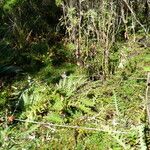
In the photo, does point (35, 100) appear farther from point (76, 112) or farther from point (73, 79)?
point (73, 79)

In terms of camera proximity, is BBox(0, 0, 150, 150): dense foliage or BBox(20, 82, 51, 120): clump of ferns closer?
BBox(0, 0, 150, 150): dense foliage

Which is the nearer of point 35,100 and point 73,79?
point 35,100

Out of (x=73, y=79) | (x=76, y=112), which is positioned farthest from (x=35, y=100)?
(x=73, y=79)

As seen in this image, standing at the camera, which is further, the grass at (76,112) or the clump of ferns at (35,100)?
the clump of ferns at (35,100)

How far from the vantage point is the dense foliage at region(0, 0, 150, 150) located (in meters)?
3.24

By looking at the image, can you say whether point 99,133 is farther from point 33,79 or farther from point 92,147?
point 33,79

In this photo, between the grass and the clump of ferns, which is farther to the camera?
the clump of ferns

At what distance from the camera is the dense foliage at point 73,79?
3.24 meters

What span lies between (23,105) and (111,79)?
0.95 meters

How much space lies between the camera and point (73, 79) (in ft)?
13.3

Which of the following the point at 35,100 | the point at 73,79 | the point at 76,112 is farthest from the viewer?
the point at 73,79

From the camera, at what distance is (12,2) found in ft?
15.1

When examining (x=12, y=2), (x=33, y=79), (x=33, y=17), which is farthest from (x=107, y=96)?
(x=33, y=17)

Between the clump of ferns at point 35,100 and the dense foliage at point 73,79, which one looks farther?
the clump of ferns at point 35,100
